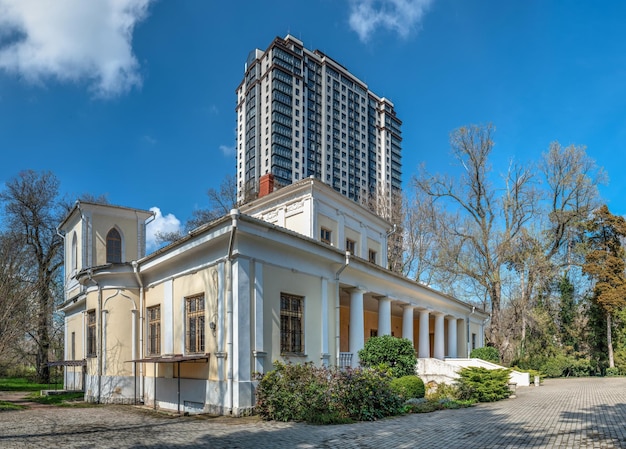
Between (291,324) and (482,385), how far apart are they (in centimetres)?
623

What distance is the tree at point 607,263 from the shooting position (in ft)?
101

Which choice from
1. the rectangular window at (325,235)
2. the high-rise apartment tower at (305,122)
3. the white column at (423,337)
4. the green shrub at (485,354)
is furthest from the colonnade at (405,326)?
the high-rise apartment tower at (305,122)

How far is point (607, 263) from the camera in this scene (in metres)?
31.3

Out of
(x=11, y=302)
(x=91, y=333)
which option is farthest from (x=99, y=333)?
(x=11, y=302)

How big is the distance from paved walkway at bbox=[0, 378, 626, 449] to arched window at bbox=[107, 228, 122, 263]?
9.81 m

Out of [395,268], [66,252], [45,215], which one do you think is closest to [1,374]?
[45,215]

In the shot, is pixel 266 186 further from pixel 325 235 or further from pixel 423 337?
pixel 423 337

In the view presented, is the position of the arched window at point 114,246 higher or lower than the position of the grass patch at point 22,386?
higher

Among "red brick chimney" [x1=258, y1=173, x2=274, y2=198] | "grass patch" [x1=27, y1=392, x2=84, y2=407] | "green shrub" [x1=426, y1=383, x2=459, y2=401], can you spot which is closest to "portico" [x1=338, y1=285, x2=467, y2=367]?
"green shrub" [x1=426, y1=383, x2=459, y2=401]

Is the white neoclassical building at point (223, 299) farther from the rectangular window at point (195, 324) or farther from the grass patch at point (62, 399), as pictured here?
the grass patch at point (62, 399)

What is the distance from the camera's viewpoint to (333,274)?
16.4 metres

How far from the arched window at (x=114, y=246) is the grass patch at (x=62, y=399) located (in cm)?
581

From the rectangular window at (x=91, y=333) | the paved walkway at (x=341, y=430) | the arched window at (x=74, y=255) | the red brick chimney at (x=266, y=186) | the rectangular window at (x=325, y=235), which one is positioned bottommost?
the paved walkway at (x=341, y=430)

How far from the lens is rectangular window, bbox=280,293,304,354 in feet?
46.2
